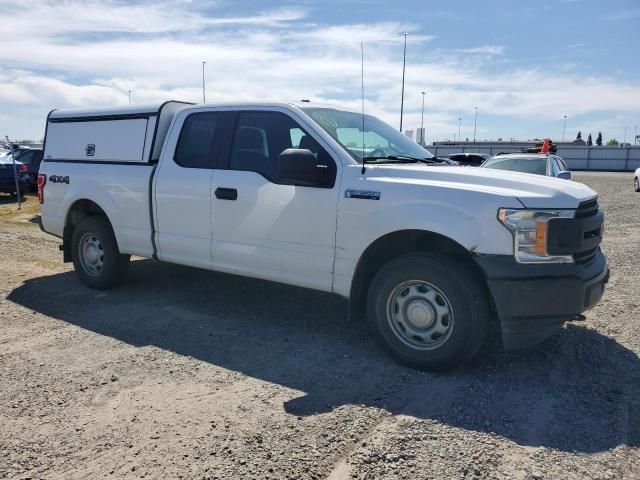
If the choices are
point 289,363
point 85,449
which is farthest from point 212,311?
point 85,449

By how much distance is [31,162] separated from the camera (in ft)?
57.0

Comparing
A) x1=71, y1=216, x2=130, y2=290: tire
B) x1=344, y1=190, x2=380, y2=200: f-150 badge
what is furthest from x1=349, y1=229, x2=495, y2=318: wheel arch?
x1=71, y1=216, x2=130, y2=290: tire

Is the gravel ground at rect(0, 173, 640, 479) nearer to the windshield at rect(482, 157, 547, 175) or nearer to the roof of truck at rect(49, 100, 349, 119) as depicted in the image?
the roof of truck at rect(49, 100, 349, 119)

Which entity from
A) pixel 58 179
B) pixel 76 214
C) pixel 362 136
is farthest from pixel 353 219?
pixel 58 179

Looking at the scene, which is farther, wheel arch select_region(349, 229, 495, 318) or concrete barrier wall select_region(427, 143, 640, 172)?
concrete barrier wall select_region(427, 143, 640, 172)

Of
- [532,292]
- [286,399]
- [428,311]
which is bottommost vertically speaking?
[286,399]

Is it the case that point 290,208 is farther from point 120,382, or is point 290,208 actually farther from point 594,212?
point 594,212

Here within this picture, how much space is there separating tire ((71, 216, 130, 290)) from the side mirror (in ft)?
9.52

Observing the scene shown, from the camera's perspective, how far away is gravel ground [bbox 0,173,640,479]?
9.66 ft

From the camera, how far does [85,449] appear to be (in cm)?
308

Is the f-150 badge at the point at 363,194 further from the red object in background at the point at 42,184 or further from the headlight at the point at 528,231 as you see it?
the red object in background at the point at 42,184

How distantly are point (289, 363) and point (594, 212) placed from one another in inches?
103

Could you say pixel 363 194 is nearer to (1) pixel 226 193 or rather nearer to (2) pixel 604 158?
(1) pixel 226 193

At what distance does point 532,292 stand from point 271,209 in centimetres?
224
